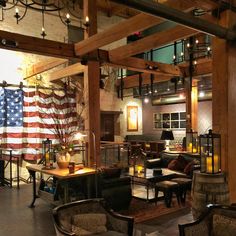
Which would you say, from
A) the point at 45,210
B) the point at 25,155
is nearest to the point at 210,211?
the point at 45,210

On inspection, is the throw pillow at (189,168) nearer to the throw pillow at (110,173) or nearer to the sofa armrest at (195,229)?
the throw pillow at (110,173)

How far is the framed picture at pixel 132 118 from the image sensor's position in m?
12.6

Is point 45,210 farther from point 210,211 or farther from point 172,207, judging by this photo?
point 210,211

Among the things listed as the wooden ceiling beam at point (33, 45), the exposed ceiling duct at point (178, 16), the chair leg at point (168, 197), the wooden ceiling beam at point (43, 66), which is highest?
the wooden ceiling beam at point (43, 66)

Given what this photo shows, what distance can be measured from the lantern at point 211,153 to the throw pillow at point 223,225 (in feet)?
3.11

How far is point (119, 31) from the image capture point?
4434 millimetres

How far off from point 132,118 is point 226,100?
9076mm

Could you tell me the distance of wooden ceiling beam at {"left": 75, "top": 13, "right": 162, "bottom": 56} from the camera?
13.1 feet

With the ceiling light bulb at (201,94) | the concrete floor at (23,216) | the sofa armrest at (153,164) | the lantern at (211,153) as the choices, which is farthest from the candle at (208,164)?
the ceiling light bulb at (201,94)

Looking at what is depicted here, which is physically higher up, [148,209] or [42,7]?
[42,7]

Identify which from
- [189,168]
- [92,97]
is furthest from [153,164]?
[92,97]

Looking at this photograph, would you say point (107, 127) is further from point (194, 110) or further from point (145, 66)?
point (145, 66)

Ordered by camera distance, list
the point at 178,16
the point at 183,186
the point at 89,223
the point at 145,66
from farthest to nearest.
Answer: the point at 145,66, the point at 183,186, the point at 178,16, the point at 89,223

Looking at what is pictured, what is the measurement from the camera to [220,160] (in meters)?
3.72
